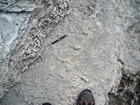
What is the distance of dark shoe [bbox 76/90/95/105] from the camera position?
1.13 meters

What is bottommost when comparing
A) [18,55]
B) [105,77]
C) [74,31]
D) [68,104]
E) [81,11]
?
[68,104]

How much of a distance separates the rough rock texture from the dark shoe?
0.09 ft

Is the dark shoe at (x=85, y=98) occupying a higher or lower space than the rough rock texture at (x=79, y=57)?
lower

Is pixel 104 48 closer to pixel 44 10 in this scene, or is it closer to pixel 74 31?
pixel 74 31

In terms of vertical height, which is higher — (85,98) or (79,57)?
(79,57)

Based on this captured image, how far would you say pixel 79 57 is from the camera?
1.13m

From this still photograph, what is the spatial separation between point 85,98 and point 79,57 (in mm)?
230

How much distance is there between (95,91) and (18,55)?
475 millimetres

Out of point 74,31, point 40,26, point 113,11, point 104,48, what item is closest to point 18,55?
point 40,26

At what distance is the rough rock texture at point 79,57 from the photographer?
1.07 m

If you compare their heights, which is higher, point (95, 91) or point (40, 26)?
point (40, 26)

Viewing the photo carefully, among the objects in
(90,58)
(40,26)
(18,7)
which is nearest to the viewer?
(18,7)

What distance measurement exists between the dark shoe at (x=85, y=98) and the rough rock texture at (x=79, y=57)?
0.03 m

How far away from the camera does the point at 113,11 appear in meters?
1.15
